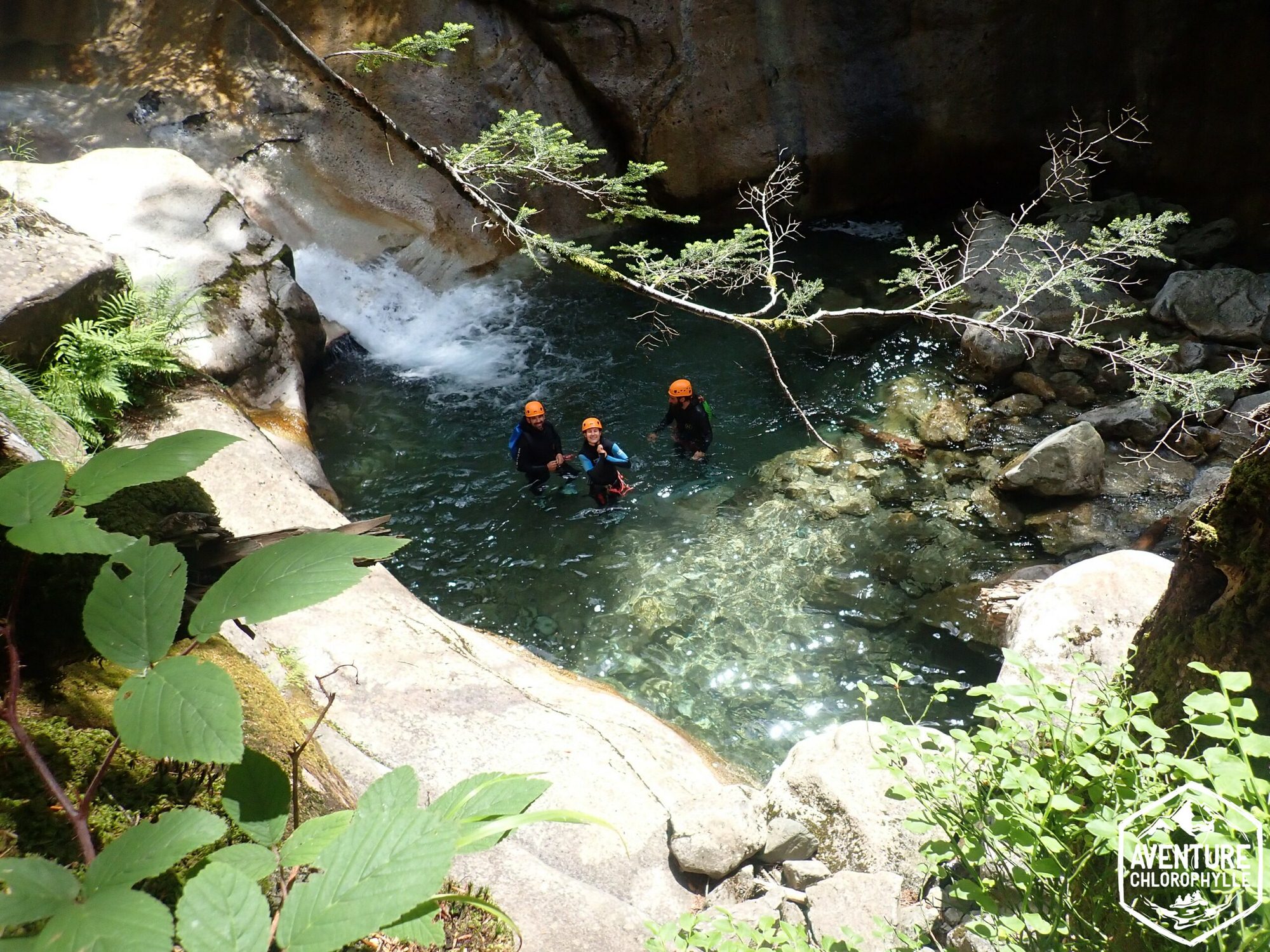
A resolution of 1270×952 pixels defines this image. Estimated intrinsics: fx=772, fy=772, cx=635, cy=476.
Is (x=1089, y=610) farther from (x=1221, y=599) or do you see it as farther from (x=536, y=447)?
(x=536, y=447)

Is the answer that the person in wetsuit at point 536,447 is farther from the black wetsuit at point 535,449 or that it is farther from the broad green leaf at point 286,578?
the broad green leaf at point 286,578

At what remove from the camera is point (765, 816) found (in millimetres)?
3420

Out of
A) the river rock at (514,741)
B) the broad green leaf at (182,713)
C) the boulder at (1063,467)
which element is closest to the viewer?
the broad green leaf at (182,713)

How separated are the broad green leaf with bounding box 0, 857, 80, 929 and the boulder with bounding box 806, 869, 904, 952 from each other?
7.86ft

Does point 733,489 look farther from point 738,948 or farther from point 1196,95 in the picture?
point 1196,95

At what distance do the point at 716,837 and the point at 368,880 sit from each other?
8.48 feet

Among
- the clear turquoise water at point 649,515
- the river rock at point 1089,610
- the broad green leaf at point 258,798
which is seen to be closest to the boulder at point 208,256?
the clear turquoise water at point 649,515

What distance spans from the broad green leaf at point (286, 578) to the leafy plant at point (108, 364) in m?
5.09

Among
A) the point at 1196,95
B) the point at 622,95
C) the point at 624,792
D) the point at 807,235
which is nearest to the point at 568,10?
the point at 622,95

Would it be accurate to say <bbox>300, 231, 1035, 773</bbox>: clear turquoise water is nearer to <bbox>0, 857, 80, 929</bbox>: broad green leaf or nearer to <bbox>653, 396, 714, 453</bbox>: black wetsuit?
<bbox>653, 396, 714, 453</bbox>: black wetsuit

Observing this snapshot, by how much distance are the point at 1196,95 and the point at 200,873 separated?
1321 centimetres

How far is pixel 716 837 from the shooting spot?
10.2 ft

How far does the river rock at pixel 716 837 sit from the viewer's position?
10.1 feet

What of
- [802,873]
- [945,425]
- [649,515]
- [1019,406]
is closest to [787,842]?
[802,873]
